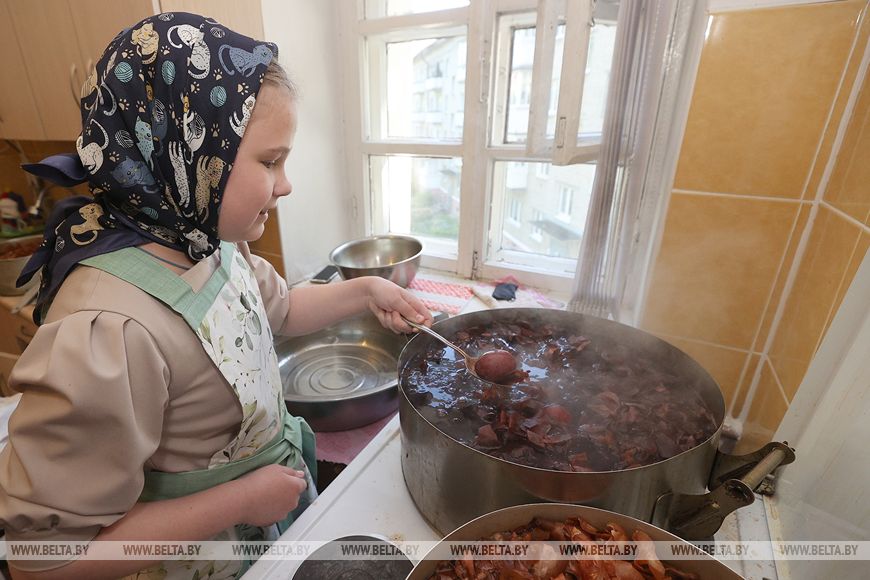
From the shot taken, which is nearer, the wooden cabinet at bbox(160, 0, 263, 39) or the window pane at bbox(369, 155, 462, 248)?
the wooden cabinet at bbox(160, 0, 263, 39)

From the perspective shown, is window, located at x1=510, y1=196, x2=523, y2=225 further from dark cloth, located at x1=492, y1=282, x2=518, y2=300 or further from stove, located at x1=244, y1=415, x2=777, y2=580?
stove, located at x1=244, y1=415, x2=777, y2=580

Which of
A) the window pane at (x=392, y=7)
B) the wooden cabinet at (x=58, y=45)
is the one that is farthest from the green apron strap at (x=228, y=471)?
the window pane at (x=392, y=7)

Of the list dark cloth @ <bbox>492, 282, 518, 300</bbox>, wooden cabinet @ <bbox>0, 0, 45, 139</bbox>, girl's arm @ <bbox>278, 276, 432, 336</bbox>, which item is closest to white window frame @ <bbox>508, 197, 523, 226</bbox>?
dark cloth @ <bbox>492, 282, 518, 300</bbox>

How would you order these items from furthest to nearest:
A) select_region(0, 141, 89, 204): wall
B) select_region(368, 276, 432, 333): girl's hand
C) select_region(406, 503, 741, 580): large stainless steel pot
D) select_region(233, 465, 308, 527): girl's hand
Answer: select_region(0, 141, 89, 204): wall
select_region(368, 276, 432, 333): girl's hand
select_region(233, 465, 308, 527): girl's hand
select_region(406, 503, 741, 580): large stainless steel pot

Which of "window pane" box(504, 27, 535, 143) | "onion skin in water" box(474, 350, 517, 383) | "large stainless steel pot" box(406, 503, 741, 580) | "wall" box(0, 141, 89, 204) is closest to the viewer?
"large stainless steel pot" box(406, 503, 741, 580)

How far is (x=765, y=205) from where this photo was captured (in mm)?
905

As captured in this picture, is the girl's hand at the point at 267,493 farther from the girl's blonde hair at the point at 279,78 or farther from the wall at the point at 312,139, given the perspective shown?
the wall at the point at 312,139

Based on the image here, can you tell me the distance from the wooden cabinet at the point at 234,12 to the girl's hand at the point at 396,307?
1034 millimetres

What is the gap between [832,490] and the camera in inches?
24.4

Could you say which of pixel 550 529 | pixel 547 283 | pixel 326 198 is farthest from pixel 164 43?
pixel 547 283

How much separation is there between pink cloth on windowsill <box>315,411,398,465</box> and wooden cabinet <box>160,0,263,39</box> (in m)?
1.33

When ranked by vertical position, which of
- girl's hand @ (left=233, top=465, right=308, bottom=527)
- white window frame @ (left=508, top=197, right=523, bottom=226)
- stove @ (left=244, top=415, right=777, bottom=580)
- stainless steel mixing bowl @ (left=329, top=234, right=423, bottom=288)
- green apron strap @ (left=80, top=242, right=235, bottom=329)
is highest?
green apron strap @ (left=80, top=242, right=235, bottom=329)

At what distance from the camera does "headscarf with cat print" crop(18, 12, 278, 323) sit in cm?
59

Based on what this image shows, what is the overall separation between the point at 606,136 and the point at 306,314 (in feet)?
3.06
